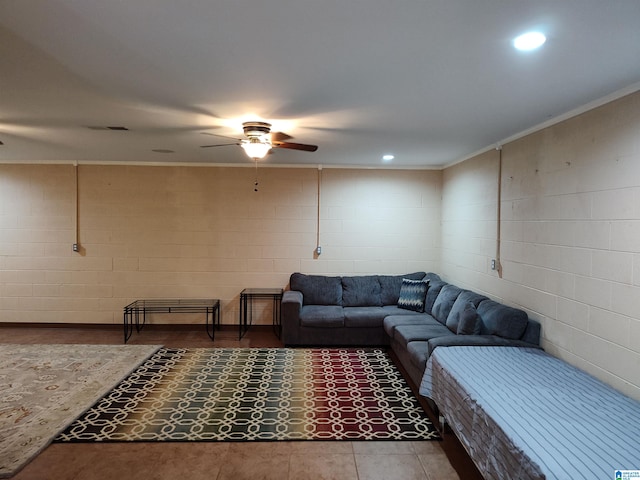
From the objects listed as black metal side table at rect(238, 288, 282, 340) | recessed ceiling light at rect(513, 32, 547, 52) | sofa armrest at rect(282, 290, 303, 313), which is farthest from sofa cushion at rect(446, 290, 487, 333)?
recessed ceiling light at rect(513, 32, 547, 52)

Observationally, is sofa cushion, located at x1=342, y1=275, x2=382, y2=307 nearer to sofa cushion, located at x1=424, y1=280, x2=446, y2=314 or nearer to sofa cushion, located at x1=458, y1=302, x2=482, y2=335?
sofa cushion, located at x1=424, y1=280, x2=446, y2=314

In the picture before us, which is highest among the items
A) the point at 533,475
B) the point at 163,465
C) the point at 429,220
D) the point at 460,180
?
the point at 460,180

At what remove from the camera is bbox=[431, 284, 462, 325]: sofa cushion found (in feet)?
14.6

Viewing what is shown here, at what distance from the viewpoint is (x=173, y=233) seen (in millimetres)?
5742

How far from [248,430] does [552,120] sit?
11.0 feet

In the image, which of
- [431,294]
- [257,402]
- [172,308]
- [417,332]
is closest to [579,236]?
[417,332]

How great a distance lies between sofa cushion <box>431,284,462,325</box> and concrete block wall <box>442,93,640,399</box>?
418 millimetres

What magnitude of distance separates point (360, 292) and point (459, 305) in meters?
1.61

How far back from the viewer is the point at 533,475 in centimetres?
169

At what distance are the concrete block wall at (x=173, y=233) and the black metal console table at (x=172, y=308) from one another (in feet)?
0.39

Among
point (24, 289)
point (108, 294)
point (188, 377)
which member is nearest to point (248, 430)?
point (188, 377)

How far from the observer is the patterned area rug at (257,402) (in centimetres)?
294

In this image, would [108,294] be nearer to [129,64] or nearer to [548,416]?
[129,64]

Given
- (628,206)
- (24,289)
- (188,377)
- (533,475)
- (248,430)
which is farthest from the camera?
(24,289)
